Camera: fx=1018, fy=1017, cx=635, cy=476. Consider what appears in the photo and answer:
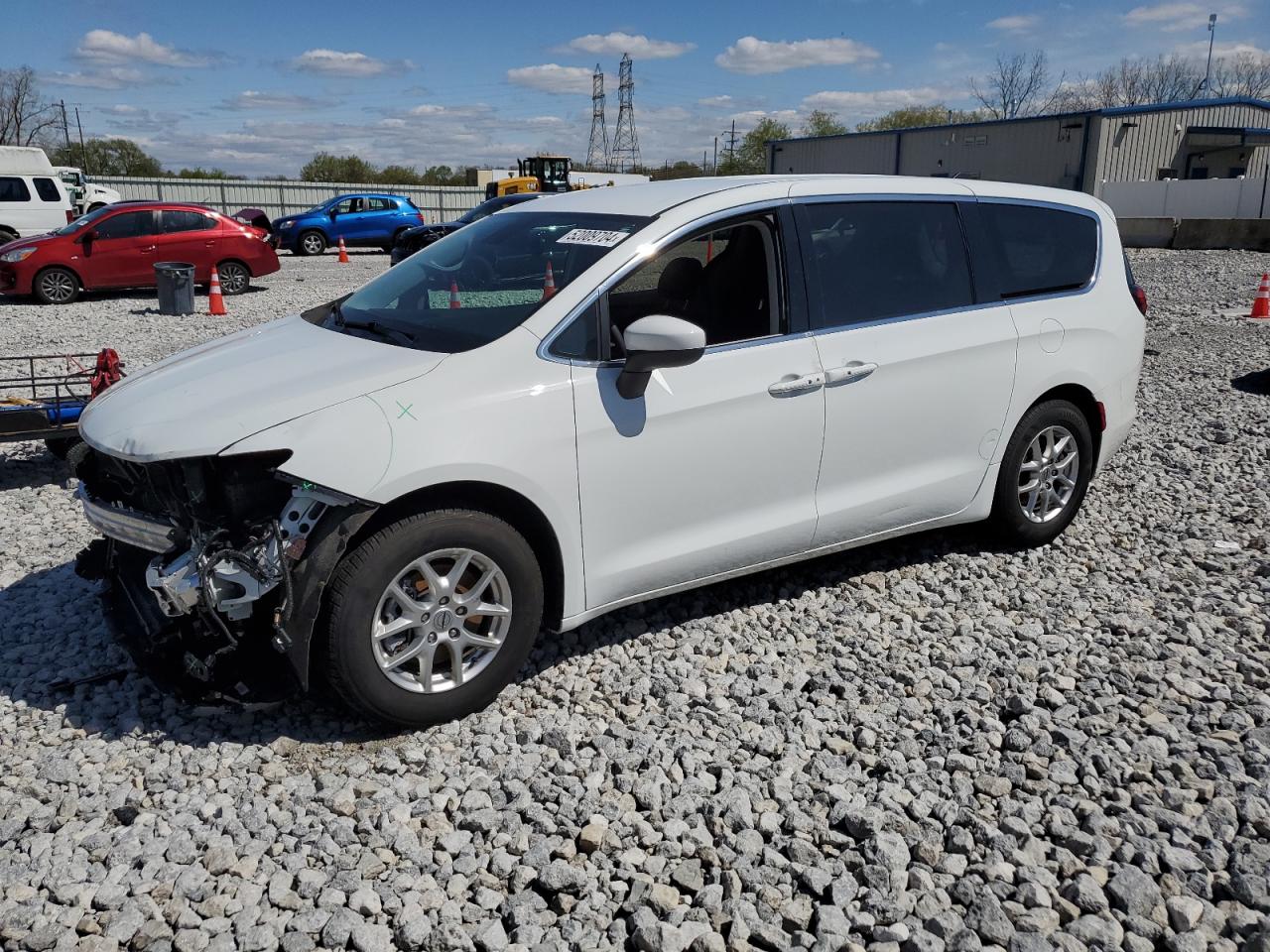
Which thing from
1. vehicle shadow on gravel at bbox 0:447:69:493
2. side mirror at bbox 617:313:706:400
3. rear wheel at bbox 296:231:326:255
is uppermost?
side mirror at bbox 617:313:706:400

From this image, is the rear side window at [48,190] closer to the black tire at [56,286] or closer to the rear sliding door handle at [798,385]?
the black tire at [56,286]

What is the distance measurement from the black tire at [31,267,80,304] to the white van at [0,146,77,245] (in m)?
5.26

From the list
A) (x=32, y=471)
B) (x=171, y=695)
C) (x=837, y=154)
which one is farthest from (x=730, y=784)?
(x=837, y=154)

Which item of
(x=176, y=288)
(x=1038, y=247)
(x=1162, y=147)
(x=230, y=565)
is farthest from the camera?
(x=1162, y=147)

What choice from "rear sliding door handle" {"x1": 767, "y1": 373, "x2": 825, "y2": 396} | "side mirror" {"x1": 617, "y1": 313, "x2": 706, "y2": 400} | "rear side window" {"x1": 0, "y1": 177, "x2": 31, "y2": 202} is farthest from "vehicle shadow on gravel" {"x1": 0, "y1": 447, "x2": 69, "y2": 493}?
"rear side window" {"x1": 0, "y1": 177, "x2": 31, "y2": 202}

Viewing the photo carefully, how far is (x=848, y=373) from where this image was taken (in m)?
4.20

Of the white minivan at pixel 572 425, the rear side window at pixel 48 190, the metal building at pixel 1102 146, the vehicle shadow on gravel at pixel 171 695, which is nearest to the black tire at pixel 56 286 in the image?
the rear side window at pixel 48 190

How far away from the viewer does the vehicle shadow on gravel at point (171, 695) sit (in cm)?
362

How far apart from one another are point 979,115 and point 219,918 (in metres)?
79.7

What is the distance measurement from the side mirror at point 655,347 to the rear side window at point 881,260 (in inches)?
33.9

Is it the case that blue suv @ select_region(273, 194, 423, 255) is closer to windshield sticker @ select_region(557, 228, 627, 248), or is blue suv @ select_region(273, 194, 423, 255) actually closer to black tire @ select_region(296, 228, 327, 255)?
black tire @ select_region(296, 228, 327, 255)

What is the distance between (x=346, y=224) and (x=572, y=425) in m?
27.1

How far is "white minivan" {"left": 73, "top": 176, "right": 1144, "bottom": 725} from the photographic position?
129 inches

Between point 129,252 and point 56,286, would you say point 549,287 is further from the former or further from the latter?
point 56,286
